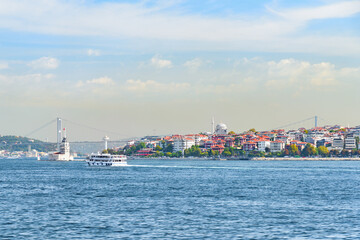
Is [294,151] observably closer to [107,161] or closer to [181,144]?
[181,144]

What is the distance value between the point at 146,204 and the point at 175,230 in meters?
8.70

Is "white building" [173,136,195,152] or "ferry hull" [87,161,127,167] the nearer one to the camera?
"ferry hull" [87,161,127,167]

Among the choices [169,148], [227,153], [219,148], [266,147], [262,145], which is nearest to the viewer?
[227,153]

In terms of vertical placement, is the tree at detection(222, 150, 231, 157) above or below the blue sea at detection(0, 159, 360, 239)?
above

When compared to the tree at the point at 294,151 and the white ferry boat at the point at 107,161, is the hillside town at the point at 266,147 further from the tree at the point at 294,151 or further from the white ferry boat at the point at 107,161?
the white ferry boat at the point at 107,161

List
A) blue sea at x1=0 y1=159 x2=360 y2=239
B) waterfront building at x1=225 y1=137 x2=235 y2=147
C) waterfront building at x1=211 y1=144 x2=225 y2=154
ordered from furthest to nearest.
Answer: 1. waterfront building at x1=225 y1=137 x2=235 y2=147
2. waterfront building at x1=211 y1=144 x2=225 y2=154
3. blue sea at x1=0 y1=159 x2=360 y2=239

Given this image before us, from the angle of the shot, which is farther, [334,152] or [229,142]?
[229,142]

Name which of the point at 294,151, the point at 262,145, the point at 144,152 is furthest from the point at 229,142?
the point at 144,152

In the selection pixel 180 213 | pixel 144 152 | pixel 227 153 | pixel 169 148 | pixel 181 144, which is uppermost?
pixel 181 144

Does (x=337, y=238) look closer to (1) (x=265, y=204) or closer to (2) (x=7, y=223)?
(1) (x=265, y=204)

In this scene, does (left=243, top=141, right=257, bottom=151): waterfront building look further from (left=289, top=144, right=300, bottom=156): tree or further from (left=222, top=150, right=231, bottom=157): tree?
(left=289, top=144, right=300, bottom=156): tree

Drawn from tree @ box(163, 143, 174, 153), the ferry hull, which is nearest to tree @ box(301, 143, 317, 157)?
tree @ box(163, 143, 174, 153)

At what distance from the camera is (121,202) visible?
1276 inches

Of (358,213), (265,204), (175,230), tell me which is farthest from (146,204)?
(358,213)
